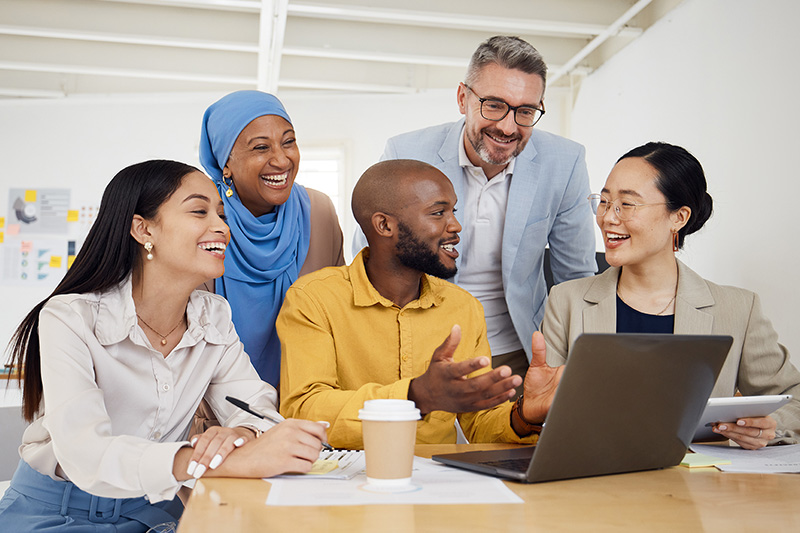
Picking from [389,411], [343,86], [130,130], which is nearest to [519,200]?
[389,411]

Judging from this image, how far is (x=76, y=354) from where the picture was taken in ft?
4.67

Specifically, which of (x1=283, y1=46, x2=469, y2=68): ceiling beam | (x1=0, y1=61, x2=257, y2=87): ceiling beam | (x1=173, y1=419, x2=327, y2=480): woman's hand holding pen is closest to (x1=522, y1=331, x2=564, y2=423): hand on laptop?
(x1=173, y1=419, x2=327, y2=480): woman's hand holding pen

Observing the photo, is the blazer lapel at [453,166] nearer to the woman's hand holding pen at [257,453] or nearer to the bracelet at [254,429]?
the bracelet at [254,429]

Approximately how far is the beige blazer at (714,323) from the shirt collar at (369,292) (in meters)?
0.37

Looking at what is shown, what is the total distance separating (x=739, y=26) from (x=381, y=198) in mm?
2506

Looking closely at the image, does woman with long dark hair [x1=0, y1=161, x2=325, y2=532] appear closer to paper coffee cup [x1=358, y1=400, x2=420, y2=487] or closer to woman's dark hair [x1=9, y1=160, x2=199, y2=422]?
woman's dark hair [x1=9, y1=160, x2=199, y2=422]

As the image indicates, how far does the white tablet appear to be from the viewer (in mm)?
1347

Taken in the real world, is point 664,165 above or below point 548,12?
below

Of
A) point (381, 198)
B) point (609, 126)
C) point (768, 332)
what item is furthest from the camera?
point (609, 126)

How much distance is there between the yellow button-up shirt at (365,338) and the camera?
5.50ft

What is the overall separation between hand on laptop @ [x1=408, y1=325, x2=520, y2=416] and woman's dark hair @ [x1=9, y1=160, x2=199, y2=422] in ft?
2.64

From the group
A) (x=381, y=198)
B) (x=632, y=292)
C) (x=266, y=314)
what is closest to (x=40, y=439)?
(x=266, y=314)

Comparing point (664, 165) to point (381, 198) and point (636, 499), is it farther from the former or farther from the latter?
point (636, 499)

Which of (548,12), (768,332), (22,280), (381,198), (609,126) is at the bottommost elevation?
(22,280)
